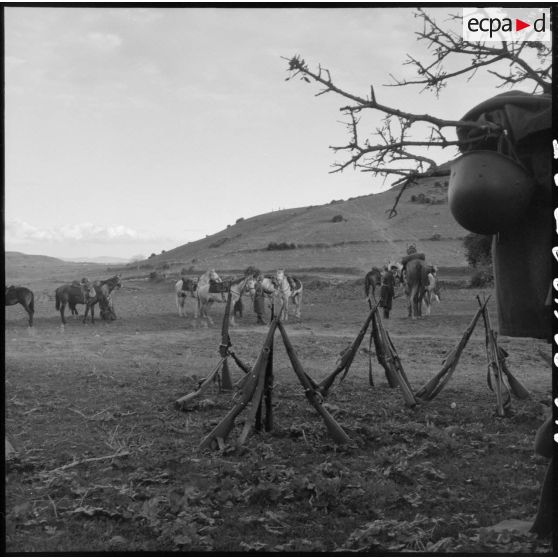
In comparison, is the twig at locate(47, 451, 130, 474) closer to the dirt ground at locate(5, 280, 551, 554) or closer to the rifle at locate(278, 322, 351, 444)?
the dirt ground at locate(5, 280, 551, 554)

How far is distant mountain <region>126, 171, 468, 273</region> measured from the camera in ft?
157

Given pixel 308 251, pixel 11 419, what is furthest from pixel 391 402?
pixel 308 251

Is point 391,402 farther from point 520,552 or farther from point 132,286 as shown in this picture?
point 132,286

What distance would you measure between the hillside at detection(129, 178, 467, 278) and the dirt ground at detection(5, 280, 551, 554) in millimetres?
33475

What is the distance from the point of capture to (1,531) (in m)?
3.10

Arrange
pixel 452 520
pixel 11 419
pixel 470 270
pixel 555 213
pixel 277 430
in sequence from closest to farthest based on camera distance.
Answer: pixel 555 213, pixel 452 520, pixel 277 430, pixel 11 419, pixel 470 270

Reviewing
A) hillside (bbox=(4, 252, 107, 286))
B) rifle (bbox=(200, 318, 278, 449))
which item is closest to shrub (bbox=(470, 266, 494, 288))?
rifle (bbox=(200, 318, 278, 449))

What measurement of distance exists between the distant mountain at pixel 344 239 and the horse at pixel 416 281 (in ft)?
57.9

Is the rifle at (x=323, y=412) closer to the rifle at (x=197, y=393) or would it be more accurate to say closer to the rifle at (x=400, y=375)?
the rifle at (x=197, y=393)

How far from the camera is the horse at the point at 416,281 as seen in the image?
19312mm

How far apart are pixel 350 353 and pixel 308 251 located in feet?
152

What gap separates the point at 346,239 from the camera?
2287 inches

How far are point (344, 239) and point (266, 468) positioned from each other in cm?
5388

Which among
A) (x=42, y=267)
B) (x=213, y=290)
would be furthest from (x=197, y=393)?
(x=42, y=267)
